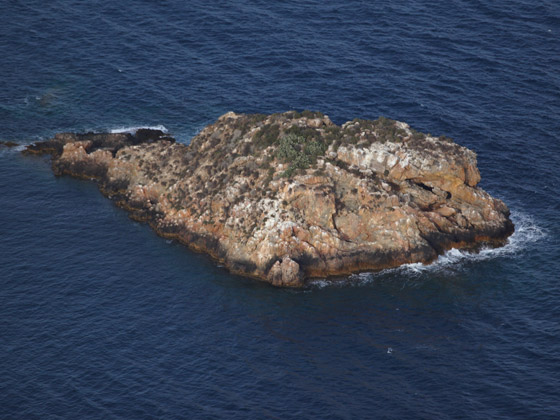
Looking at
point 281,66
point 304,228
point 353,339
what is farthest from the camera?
point 281,66

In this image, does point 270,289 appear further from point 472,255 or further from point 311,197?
point 472,255

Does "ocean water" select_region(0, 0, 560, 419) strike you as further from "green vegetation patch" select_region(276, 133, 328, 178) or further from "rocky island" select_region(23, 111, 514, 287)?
"green vegetation patch" select_region(276, 133, 328, 178)

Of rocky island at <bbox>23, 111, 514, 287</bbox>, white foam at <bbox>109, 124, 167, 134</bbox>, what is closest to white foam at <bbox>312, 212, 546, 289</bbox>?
rocky island at <bbox>23, 111, 514, 287</bbox>

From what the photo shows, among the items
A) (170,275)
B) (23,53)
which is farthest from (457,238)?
(23,53)

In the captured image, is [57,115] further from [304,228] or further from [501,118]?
[501,118]

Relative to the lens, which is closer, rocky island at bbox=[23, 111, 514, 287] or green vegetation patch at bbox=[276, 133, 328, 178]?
rocky island at bbox=[23, 111, 514, 287]

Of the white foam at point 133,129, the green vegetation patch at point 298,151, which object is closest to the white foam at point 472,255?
the green vegetation patch at point 298,151
